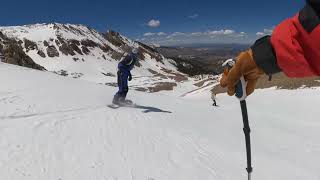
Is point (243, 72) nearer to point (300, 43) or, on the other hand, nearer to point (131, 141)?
point (300, 43)

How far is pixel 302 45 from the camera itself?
2.08 meters

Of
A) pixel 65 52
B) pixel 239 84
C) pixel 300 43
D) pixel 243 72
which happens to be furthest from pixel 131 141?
pixel 65 52

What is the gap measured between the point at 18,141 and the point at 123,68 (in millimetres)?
8427

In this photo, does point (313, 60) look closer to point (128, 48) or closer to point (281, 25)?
point (281, 25)

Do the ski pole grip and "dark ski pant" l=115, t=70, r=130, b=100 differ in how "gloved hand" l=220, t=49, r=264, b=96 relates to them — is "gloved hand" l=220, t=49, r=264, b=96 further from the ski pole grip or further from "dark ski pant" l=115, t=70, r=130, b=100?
"dark ski pant" l=115, t=70, r=130, b=100

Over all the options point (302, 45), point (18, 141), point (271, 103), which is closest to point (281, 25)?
point (302, 45)

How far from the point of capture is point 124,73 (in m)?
17.1

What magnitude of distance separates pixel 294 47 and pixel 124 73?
15.2 m

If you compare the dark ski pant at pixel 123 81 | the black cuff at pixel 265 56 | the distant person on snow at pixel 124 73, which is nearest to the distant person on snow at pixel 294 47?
the black cuff at pixel 265 56

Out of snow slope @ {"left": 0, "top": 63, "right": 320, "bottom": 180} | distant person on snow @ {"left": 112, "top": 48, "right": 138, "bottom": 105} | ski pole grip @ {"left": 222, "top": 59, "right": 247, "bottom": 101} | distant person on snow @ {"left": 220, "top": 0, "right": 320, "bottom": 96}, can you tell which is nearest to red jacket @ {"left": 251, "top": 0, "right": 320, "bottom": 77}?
distant person on snow @ {"left": 220, "top": 0, "right": 320, "bottom": 96}

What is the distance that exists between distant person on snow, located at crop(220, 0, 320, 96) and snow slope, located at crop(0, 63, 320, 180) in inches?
229

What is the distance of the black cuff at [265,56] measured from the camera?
92.0 inches

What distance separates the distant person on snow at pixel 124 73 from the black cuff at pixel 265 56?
14336 millimetres

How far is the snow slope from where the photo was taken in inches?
319
